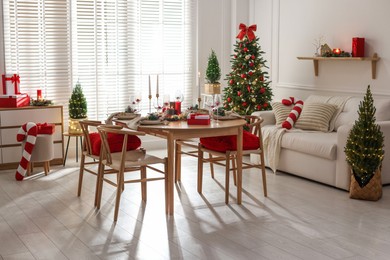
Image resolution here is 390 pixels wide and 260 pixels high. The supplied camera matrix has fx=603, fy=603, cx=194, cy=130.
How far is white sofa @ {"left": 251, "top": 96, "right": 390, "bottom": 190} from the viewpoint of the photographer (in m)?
5.73

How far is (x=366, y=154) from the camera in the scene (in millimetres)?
5340

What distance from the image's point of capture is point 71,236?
439 centimetres

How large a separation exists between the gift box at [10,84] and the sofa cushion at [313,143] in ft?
9.96

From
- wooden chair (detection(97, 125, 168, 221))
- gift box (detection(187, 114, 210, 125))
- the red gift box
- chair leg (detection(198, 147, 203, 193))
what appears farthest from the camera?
the red gift box

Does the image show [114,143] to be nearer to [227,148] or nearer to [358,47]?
[227,148]

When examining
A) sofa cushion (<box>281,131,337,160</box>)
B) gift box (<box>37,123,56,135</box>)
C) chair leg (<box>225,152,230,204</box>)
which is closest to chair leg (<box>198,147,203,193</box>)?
chair leg (<box>225,152,230,204</box>)

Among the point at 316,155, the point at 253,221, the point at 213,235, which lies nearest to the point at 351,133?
the point at 316,155

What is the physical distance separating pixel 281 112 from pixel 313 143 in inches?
35.8

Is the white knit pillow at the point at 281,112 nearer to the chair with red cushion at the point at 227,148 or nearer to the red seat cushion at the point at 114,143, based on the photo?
the chair with red cushion at the point at 227,148

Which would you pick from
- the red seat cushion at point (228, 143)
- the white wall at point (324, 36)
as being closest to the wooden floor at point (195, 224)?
the red seat cushion at point (228, 143)

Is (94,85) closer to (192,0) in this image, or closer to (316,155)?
(192,0)

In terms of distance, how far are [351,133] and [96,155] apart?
7.49 feet

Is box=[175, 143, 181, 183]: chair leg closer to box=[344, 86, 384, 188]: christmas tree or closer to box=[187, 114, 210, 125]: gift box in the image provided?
box=[187, 114, 210, 125]: gift box

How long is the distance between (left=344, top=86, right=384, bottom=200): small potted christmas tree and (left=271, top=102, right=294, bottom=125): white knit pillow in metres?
1.35
